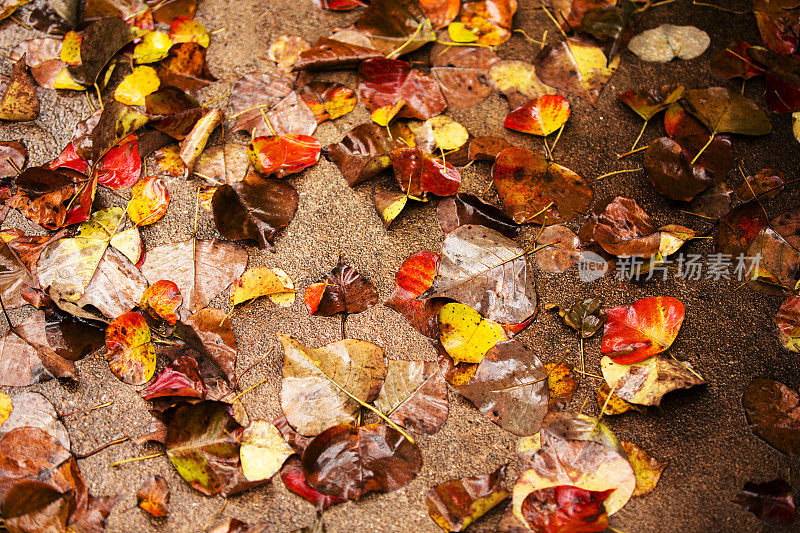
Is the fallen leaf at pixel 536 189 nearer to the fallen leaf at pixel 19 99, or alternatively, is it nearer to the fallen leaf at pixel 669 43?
the fallen leaf at pixel 669 43

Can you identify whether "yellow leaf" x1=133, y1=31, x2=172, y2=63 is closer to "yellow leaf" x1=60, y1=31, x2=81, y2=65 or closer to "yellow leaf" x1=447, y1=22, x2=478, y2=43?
"yellow leaf" x1=60, y1=31, x2=81, y2=65

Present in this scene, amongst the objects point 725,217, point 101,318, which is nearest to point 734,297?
point 725,217

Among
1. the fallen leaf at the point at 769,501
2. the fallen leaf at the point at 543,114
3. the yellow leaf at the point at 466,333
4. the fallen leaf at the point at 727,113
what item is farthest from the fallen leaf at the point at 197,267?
the fallen leaf at the point at 727,113

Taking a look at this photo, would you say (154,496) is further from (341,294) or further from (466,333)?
(466,333)

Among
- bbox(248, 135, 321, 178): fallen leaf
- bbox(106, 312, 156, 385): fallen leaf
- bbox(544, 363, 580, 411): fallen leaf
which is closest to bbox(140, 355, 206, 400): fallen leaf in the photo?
bbox(106, 312, 156, 385): fallen leaf

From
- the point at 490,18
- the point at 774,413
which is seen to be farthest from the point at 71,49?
the point at 774,413

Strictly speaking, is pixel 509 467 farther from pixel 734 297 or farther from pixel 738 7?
pixel 738 7
